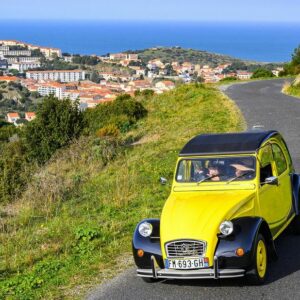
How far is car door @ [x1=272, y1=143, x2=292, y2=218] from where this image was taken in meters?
8.32

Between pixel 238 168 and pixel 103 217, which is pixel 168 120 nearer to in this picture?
pixel 103 217

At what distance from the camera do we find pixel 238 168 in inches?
312

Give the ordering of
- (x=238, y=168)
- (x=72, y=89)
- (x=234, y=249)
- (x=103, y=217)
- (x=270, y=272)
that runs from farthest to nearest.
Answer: (x=72, y=89) < (x=103, y=217) < (x=238, y=168) < (x=270, y=272) < (x=234, y=249)

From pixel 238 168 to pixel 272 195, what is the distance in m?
0.55

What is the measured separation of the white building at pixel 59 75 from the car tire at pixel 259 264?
516ft

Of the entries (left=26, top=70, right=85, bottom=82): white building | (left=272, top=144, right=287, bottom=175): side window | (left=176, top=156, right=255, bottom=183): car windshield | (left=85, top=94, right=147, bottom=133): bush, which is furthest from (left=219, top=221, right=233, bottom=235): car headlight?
(left=26, top=70, right=85, bottom=82): white building

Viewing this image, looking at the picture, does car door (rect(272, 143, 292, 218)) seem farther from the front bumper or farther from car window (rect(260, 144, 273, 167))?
the front bumper

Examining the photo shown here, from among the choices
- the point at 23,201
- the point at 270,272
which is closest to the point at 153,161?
the point at 23,201

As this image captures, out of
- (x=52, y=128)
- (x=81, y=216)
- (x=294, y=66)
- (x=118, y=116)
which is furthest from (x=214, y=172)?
(x=294, y=66)

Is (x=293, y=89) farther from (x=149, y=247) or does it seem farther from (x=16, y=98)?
(x=16, y=98)

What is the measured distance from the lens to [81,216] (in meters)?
11.1

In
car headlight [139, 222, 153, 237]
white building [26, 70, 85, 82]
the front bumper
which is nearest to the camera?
the front bumper

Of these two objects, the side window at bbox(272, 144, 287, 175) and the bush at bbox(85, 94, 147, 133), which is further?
the bush at bbox(85, 94, 147, 133)

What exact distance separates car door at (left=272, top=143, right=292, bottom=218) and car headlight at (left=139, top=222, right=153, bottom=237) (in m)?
1.94
